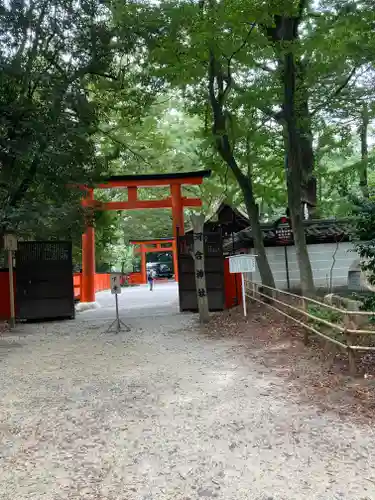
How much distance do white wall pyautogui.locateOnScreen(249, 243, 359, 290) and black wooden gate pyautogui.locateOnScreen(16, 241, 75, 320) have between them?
18.8 feet

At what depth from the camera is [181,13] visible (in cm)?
777

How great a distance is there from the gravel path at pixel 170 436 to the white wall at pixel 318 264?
738cm

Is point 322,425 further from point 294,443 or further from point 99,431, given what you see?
point 99,431

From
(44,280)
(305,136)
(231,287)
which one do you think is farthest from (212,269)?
(44,280)

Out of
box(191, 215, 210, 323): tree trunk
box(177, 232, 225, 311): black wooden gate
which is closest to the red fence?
box(177, 232, 225, 311): black wooden gate

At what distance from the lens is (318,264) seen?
545 inches

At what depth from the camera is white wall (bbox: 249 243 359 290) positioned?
13656 millimetres

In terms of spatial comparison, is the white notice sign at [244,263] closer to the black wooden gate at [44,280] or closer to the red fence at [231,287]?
the red fence at [231,287]

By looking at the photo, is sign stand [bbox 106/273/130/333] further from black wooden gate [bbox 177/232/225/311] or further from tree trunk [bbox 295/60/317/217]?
tree trunk [bbox 295/60/317/217]

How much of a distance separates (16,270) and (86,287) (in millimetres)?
4173

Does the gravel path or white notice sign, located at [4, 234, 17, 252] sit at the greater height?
white notice sign, located at [4, 234, 17, 252]

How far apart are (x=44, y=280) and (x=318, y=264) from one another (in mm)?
8269

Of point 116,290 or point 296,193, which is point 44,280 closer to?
point 116,290

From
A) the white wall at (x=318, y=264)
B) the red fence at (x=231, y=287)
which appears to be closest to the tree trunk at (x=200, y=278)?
the red fence at (x=231, y=287)
